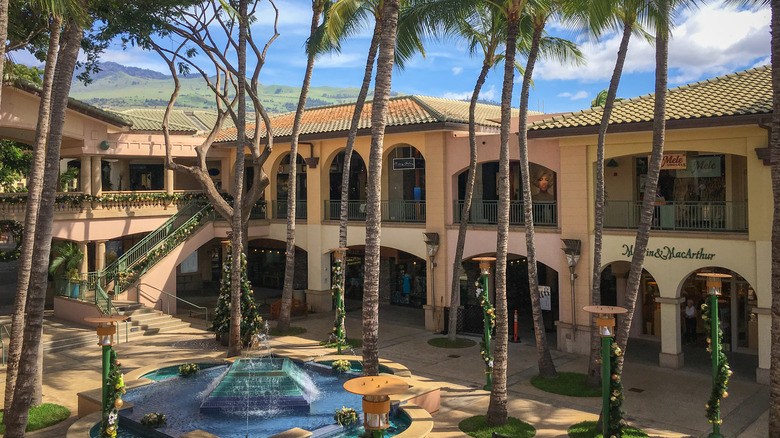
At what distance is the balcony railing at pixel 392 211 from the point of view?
89.1 ft

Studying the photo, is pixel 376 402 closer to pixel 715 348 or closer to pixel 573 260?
pixel 715 348

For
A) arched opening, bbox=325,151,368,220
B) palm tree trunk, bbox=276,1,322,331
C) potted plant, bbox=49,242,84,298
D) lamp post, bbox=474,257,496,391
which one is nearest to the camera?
lamp post, bbox=474,257,496,391

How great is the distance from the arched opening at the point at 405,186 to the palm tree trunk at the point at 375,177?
539 inches

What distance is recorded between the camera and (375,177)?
12.8m

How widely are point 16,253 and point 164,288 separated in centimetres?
572

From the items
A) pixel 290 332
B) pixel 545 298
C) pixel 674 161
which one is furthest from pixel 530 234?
pixel 290 332

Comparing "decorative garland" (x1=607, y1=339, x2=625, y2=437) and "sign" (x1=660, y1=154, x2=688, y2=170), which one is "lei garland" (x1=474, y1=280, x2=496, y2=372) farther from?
"sign" (x1=660, y1=154, x2=688, y2=170)

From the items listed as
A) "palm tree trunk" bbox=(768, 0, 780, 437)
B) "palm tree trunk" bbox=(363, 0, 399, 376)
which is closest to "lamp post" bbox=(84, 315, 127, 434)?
"palm tree trunk" bbox=(363, 0, 399, 376)

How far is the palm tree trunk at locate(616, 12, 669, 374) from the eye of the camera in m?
14.1

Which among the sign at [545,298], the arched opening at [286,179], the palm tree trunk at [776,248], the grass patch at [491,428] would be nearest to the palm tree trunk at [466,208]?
the sign at [545,298]

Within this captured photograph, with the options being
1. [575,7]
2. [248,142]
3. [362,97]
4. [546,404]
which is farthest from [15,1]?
[546,404]

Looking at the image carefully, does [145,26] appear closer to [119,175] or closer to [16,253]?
[16,253]

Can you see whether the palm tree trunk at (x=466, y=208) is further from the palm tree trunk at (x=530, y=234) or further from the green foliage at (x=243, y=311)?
the green foliage at (x=243, y=311)

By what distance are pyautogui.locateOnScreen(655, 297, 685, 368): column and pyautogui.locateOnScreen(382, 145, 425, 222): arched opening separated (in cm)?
1027
